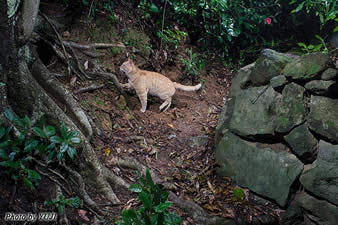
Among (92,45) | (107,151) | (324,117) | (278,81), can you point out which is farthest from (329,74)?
(92,45)

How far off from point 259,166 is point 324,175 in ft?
2.75

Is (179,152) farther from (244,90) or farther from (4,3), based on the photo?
(4,3)

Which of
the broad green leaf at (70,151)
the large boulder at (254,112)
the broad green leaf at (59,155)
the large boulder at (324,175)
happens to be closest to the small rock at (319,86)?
the large boulder at (254,112)

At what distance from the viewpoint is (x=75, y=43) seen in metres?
4.89

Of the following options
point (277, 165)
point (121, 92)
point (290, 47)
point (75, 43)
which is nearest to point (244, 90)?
point (277, 165)

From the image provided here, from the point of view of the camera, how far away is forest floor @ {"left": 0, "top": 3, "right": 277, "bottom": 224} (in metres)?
3.70

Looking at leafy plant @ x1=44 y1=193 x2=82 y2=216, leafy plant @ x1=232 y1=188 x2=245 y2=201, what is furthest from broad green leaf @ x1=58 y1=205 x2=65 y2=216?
leafy plant @ x1=232 y1=188 x2=245 y2=201


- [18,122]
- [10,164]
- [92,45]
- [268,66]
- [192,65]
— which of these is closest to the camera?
[10,164]

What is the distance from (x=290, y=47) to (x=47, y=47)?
676 centimetres

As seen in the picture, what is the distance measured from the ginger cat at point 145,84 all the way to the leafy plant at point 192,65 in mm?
1133

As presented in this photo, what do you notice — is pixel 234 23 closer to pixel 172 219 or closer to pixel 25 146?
pixel 172 219

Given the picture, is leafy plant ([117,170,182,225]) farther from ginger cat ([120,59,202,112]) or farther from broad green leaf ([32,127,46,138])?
ginger cat ([120,59,202,112])

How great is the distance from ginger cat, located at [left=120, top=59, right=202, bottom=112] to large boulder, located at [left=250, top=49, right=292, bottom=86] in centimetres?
206

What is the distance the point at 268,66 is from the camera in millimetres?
3943
